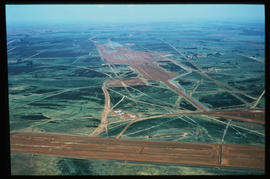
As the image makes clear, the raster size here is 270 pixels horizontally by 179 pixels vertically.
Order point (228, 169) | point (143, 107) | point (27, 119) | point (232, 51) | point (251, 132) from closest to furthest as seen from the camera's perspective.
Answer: point (228, 169) → point (251, 132) → point (27, 119) → point (143, 107) → point (232, 51)

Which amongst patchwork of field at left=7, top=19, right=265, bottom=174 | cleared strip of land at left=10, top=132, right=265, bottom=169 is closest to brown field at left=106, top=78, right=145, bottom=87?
patchwork of field at left=7, top=19, right=265, bottom=174

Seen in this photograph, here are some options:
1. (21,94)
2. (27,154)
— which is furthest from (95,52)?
(27,154)

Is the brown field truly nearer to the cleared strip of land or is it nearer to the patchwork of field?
the patchwork of field

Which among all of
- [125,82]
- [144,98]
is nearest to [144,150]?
[144,98]

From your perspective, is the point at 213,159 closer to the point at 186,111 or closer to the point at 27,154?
the point at 186,111

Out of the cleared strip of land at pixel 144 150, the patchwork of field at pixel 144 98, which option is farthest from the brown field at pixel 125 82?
the cleared strip of land at pixel 144 150
